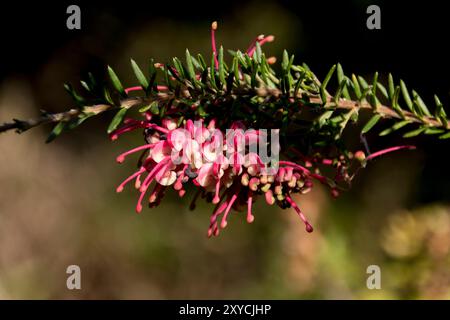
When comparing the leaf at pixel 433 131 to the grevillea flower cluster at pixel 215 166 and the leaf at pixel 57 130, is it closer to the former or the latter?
the grevillea flower cluster at pixel 215 166

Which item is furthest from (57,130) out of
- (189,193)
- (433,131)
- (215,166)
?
(189,193)

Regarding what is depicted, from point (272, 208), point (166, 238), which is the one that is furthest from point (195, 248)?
point (272, 208)

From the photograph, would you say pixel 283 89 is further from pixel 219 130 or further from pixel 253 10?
pixel 253 10

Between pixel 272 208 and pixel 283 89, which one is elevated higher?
pixel 283 89

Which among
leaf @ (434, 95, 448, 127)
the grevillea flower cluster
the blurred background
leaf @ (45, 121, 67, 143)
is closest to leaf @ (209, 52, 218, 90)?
the grevillea flower cluster

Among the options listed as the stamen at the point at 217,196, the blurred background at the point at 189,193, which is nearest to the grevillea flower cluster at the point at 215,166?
the stamen at the point at 217,196

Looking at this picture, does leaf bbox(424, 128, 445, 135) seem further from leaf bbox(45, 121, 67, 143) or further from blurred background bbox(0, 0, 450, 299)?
blurred background bbox(0, 0, 450, 299)

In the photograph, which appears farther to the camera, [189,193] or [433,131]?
[189,193]

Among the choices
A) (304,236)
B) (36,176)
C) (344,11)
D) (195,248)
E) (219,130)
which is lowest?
(195,248)

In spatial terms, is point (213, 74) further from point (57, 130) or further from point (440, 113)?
point (440, 113)
